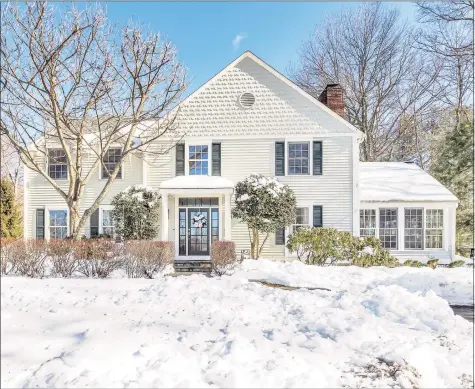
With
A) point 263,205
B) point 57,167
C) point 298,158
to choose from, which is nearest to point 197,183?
point 263,205

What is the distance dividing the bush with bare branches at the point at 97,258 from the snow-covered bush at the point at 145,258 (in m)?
0.27

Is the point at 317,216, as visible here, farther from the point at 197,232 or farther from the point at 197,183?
the point at 197,183

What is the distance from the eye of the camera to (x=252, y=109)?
39.4ft

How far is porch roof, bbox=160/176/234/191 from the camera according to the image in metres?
10.9

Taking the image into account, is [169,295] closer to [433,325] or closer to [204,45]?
[433,325]

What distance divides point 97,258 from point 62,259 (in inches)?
32.6

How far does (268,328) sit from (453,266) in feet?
31.0

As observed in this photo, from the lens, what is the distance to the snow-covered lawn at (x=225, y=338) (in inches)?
110

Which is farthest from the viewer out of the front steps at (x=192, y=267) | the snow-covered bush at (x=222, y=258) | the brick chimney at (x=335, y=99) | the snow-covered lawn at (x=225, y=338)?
the brick chimney at (x=335, y=99)

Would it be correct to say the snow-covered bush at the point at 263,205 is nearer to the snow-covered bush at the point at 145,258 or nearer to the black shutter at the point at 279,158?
the black shutter at the point at 279,158

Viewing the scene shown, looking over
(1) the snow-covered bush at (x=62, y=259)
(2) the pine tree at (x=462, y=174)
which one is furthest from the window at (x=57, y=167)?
(2) the pine tree at (x=462, y=174)

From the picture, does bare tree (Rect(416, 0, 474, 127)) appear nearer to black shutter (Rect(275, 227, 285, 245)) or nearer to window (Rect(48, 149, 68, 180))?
black shutter (Rect(275, 227, 285, 245))

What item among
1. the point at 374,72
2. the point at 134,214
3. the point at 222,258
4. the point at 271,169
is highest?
the point at 374,72

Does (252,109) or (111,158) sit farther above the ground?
(252,109)
